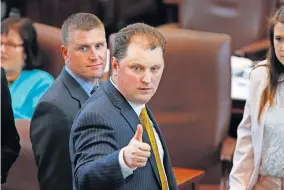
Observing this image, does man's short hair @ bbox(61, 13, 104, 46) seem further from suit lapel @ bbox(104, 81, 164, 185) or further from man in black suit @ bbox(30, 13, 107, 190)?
suit lapel @ bbox(104, 81, 164, 185)

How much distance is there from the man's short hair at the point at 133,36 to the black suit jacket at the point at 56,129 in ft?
1.39

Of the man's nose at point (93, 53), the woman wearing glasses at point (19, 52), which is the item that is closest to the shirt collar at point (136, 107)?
the man's nose at point (93, 53)

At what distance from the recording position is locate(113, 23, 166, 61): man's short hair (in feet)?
5.75

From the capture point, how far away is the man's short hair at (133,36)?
175 cm

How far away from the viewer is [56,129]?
212cm

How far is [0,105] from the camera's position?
233cm

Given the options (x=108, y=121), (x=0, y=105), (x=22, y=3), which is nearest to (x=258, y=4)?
(x=22, y=3)

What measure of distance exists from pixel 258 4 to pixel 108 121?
2.85 m

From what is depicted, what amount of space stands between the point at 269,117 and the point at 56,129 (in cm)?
71

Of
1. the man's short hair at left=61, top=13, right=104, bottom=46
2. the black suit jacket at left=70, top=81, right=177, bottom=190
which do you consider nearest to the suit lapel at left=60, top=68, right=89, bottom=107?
the man's short hair at left=61, top=13, right=104, bottom=46

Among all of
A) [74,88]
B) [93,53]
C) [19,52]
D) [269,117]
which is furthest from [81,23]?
[19,52]

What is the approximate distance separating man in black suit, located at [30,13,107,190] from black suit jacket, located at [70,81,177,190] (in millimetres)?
361

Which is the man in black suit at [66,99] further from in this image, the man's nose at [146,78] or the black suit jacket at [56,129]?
the man's nose at [146,78]

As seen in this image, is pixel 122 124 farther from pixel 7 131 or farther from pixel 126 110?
pixel 7 131
